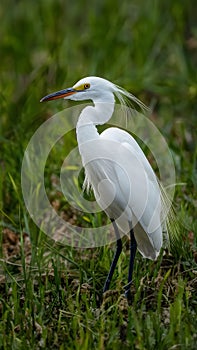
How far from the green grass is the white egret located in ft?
0.63

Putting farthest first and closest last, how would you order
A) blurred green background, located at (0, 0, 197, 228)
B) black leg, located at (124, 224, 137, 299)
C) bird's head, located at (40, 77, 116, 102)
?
blurred green background, located at (0, 0, 197, 228) < black leg, located at (124, 224, 137, 299) < bird's head, located at (40, 77, 116, 102)

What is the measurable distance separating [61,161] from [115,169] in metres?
1.22

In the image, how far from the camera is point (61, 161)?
3.79m

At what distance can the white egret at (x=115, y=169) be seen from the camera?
251 centimetres

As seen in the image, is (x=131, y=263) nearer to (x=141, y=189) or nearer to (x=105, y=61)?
(x=141, y=189)

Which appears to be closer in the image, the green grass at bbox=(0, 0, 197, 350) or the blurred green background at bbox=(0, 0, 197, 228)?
the green grass at bbox=(0, 0, 197, 350)

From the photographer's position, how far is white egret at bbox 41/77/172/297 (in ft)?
8.24

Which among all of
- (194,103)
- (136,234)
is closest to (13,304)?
(136,234)

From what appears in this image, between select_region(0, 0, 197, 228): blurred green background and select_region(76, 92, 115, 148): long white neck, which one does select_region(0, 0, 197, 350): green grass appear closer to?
select_region(0, 0, 197, 228): blurred green background

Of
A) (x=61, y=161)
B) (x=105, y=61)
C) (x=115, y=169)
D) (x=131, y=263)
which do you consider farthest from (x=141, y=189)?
(x=105, y=61)

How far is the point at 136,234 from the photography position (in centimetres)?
282

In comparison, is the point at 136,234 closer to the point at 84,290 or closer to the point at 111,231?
the point at 84,290

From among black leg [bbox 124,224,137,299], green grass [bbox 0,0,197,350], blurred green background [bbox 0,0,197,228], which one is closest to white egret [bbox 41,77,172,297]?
black leg [bbox 124,224,137,299]

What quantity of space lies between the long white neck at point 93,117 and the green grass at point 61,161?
534mm
